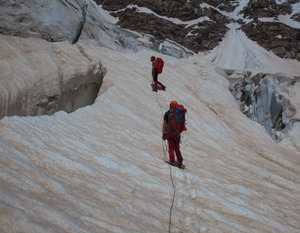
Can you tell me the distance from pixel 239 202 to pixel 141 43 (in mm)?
15283

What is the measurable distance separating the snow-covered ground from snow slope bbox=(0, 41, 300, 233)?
0.05 ft

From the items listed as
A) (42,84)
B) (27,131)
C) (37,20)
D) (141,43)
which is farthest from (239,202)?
(141,43)

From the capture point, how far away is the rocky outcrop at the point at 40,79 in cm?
522

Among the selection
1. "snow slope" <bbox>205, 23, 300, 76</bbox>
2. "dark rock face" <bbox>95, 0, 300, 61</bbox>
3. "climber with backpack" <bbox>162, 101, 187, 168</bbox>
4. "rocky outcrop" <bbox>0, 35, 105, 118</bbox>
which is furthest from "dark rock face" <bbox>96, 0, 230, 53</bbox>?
"climber with backpack" <bbox>162, 101, 187, 168</bbox>

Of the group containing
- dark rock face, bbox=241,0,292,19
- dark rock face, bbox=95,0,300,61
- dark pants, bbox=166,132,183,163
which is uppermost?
dark rock face, bbox=241,0,292,19

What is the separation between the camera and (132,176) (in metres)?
3.98

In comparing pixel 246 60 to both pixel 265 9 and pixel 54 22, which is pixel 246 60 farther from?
pixel 265 9

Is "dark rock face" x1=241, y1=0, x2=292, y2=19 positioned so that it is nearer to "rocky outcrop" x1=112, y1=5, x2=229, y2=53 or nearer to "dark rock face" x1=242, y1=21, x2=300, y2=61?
"dark rock face" x1=242, y1=21, x2=300, y2=61

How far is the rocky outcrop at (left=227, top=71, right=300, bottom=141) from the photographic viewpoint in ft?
32.4

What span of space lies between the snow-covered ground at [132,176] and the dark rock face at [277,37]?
36.7 m

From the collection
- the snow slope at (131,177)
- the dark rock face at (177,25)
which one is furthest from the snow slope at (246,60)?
the snow slope at (131,177)

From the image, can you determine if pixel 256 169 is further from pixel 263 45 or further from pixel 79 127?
pixel 263 45

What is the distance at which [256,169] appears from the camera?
5.86 meters

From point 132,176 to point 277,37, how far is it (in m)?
48.3
